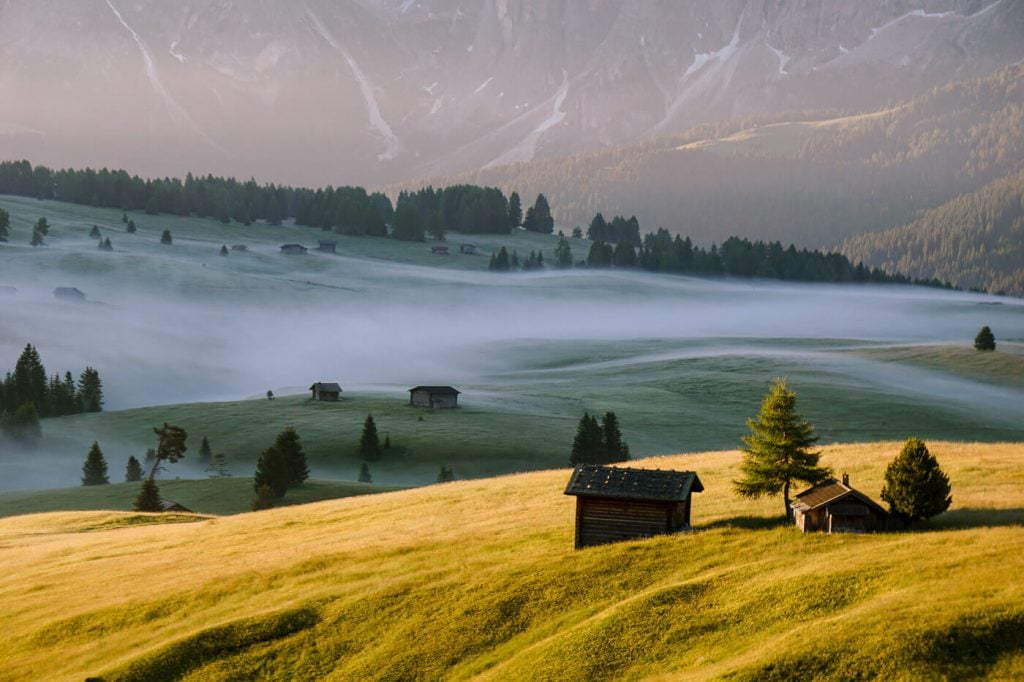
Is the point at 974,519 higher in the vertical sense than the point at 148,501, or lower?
higher

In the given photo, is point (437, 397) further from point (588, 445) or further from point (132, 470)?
point (132, 470)

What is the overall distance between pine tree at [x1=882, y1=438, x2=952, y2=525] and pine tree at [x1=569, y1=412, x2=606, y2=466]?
165 feet

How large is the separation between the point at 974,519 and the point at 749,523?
765cm

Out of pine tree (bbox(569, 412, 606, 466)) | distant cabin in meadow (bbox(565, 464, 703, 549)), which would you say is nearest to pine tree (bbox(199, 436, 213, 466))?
pine tree (bbox(569, 412, 606, 466))

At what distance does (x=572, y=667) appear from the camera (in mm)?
33000

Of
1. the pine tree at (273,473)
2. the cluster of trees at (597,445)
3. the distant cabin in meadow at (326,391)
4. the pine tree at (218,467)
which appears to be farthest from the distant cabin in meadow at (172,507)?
the distant cabin in meadow at (326,391)

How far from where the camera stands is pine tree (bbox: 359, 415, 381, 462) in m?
101

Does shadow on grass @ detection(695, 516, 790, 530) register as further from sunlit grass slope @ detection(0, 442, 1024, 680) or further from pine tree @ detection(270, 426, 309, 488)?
pine tree @ detection(270, 426, 309, 488)

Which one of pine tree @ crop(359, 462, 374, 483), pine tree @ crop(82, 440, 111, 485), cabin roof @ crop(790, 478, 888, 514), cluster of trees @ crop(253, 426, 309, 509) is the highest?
cabin roof @ crop(790, 478, 888, 514)

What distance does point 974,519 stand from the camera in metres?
40.9

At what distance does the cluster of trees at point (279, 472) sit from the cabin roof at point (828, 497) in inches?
1763

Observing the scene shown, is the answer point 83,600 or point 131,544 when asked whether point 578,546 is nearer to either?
point 83,600

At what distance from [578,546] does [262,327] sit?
15990 centimetres

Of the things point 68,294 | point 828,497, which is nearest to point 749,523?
point 828,497
